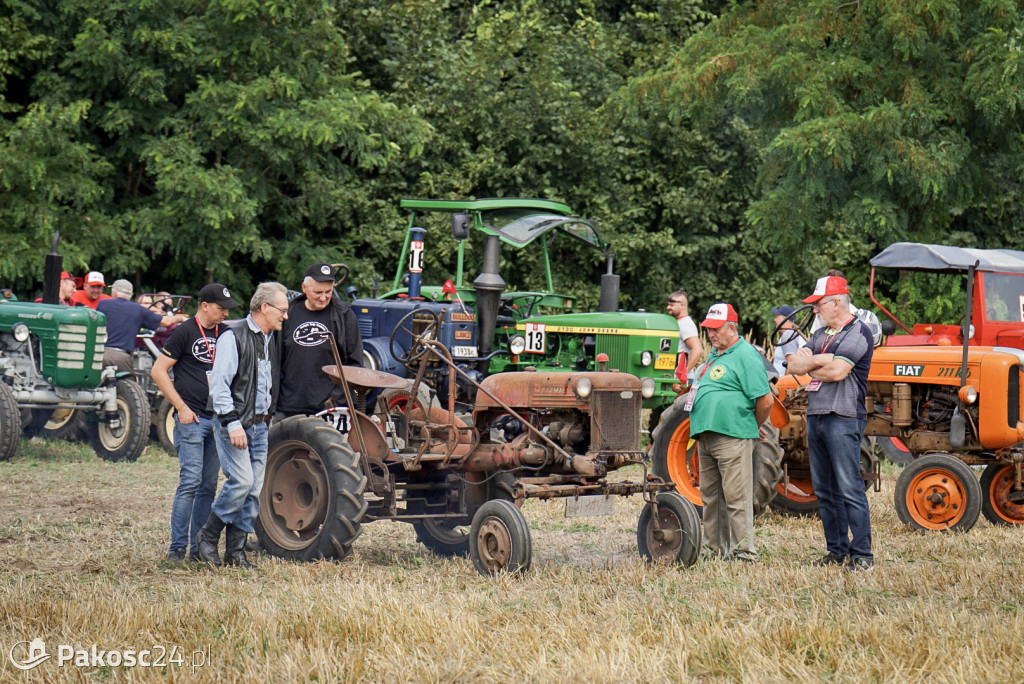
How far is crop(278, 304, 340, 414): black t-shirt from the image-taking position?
7.21 metres

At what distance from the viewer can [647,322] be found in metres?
11.8

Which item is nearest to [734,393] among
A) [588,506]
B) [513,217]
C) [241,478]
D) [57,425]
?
[588,506]

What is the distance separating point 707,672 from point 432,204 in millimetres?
8383

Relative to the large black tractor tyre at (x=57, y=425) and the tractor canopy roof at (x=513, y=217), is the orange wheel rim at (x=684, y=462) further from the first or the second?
the large black tractor tyre at (x=57, y=425)

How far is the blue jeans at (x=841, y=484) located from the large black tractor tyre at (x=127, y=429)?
700 cm

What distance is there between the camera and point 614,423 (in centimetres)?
683

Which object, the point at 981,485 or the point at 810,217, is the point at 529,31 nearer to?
the point at 810,217

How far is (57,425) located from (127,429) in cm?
129

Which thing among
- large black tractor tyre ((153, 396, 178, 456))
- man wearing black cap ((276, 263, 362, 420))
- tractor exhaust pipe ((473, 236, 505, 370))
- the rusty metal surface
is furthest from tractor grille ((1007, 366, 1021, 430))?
large black tractor tyre ((153, 396, 178, 456))

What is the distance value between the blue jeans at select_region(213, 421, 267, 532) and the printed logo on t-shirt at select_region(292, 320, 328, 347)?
657 mm

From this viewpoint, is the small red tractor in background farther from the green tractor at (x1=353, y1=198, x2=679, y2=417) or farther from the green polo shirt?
the green tractor at (x1=353, y1=198, x2=679, y2=417)

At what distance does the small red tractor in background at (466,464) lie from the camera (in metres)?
6.57

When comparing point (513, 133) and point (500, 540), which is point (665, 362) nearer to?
point (500, 540)

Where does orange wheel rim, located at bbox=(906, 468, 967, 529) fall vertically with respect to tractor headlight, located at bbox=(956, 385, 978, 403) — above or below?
below
